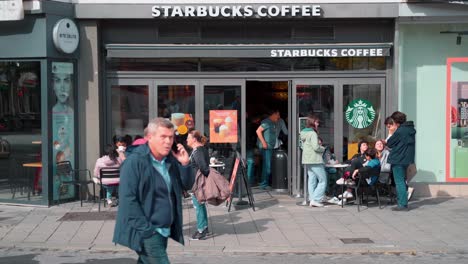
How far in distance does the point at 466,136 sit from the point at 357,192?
301 centimetres

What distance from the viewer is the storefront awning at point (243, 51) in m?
13.6

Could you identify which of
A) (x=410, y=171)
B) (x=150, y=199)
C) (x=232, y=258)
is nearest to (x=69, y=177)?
(x=232, y=258)

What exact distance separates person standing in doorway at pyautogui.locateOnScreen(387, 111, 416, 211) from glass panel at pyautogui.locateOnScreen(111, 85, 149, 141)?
491 cm

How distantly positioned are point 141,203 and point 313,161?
7446 millimetres

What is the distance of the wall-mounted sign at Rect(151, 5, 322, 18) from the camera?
43.6 ft

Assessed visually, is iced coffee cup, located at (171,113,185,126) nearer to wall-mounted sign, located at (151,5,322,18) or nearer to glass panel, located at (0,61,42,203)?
wall-mounted sign, located at (151,5,322,18)

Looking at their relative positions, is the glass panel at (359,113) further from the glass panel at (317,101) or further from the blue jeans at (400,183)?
the blue jeans at (400,183)

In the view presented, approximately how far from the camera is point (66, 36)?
12844 mm

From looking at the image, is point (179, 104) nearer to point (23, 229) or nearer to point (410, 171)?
point (23, 229)

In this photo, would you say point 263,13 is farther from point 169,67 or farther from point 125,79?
point 125,79

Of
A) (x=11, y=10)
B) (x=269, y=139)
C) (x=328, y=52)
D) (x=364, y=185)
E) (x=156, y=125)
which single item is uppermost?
(x=11, y=10)

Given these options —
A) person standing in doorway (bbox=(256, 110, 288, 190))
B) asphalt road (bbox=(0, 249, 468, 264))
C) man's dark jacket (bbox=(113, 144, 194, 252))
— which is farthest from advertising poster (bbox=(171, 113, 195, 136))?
man's dark jacket (bbox=(113, 144, 194, 252))

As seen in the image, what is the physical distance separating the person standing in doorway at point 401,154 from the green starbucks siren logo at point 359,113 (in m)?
1.84

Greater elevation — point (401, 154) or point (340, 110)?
point (340, 110)
